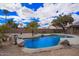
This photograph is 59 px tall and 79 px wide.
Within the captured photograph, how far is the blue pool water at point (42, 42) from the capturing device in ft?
6.44

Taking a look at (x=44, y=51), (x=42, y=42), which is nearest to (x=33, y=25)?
(x=42, y=42)

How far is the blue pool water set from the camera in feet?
6.44

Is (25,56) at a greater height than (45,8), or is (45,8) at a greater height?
(45,8)

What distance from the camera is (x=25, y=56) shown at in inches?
78.7

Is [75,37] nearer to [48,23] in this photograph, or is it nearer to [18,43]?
[48,23]

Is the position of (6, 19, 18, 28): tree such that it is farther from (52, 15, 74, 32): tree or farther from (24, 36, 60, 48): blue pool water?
(52, 15, 74, 32): tree

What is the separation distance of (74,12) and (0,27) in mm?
877

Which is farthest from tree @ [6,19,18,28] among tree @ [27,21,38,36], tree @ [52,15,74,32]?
tree @ [52,15,74,32]

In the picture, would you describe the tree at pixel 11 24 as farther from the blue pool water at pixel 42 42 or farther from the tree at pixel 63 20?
the tree at pixel 63 20

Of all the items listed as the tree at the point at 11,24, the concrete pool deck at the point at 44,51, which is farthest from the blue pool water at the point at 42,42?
the tree at the point at 11,24

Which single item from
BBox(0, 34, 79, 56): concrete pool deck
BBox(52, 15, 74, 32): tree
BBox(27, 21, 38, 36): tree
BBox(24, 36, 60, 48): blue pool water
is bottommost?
BBox(0, 34, 79, 56): concrete pool deck

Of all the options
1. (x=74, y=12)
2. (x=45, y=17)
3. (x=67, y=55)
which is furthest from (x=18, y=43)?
(x=74, y=12)

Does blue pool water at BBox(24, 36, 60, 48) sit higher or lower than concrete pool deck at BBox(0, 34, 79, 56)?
higher

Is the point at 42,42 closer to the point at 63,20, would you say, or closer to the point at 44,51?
the point at 44,51
